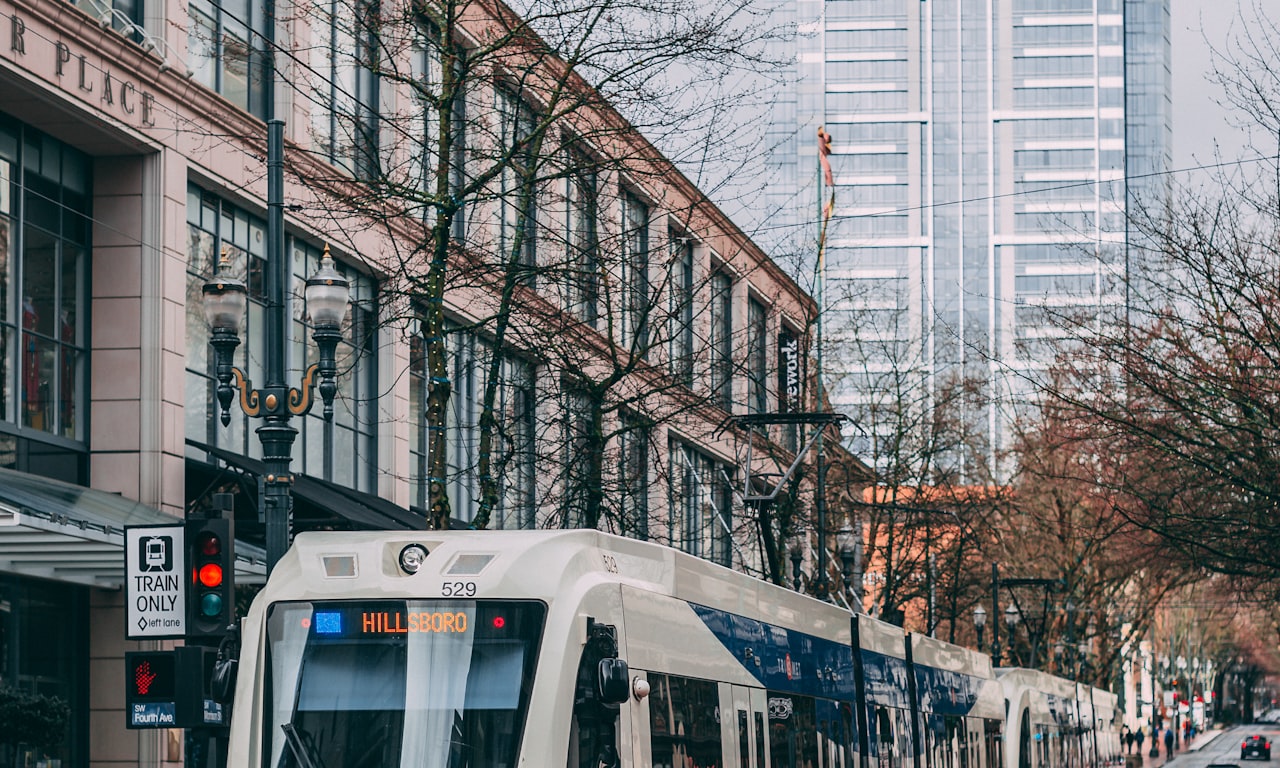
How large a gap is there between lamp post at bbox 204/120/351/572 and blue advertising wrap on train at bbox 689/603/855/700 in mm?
3453

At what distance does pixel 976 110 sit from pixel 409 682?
540 ft

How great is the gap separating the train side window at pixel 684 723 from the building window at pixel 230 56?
43.3 ft

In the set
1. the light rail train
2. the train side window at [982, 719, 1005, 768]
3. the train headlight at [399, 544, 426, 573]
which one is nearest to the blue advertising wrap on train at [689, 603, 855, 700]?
the light rail train

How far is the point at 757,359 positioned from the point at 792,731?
31.9 metres

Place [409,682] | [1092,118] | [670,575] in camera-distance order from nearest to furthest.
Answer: [409,682], [670,575], [1092,118]

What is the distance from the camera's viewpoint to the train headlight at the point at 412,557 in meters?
11.6

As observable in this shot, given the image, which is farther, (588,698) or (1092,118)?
(1092,118)

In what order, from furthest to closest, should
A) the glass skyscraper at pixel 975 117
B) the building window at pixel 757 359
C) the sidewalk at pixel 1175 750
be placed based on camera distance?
the glass skyscraper at pixel 975 117, the sidewalk at pixel 1175 750, the building window at pixel 757 359

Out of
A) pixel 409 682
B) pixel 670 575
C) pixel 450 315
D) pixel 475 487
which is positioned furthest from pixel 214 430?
pixel 409 682

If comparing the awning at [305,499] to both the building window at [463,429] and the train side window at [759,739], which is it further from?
the train side window at [759,739]

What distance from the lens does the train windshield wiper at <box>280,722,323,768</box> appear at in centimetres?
1094

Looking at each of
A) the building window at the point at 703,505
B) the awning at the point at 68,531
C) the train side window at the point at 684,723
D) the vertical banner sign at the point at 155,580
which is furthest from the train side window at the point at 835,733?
the building window at the point at 703,505

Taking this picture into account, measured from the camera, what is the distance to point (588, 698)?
11195 mm

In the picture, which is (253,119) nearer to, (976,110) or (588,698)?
(588,698)
